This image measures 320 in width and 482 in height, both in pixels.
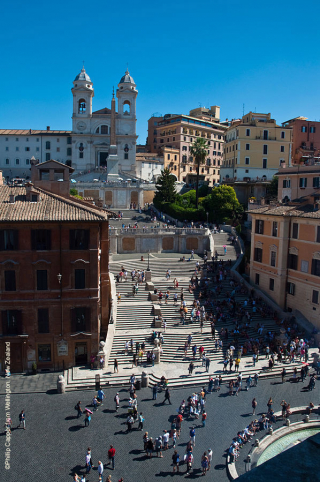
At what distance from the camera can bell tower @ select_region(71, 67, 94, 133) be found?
3749 inches

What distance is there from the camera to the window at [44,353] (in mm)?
28609

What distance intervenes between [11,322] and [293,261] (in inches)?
971

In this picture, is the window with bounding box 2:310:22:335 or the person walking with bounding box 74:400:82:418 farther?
the window with bounding box 2:310:22:335

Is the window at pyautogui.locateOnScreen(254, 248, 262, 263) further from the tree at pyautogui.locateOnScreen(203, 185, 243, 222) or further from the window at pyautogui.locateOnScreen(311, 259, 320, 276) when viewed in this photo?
the tree at pyautogui.locateOnScreen(203, 185, 243, 222)

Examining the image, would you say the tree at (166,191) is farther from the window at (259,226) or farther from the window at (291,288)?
the window at (291,288)

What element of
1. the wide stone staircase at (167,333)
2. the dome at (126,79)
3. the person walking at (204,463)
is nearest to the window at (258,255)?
the wide stone staircase at (167,333)

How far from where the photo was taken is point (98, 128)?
97.9 m

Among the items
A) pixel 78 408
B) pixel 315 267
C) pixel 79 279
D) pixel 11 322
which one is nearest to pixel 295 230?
pixel 315 267

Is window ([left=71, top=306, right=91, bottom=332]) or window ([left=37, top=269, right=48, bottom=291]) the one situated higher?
window ([left=37, top=269, right=48, bottom=291])

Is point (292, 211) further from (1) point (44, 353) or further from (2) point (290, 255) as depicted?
(1) point (44, 353)

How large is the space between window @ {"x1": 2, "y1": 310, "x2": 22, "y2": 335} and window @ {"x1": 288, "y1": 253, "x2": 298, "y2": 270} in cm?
2398

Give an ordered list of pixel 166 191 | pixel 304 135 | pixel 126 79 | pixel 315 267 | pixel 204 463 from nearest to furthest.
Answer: pixel 204 463 → pixel 315 267 → pixel 166 191 → pixel 304 135 → pixel 126 79

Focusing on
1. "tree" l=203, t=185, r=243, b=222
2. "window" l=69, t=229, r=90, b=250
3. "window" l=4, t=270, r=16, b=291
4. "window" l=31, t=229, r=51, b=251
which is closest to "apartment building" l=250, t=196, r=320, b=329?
"window" l=69, t=229, r=90, b=250

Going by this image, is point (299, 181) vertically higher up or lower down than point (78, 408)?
higher up
